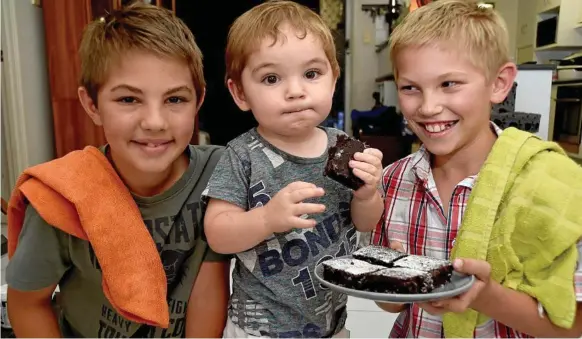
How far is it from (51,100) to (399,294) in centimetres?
286

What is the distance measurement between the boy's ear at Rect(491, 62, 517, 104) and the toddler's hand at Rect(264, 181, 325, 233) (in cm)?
46

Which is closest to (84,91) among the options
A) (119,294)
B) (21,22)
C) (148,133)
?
(148,133)

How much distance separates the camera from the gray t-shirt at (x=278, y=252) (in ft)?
3.08

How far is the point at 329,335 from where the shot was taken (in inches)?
39.1

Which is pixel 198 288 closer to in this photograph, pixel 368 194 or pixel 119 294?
pixel 119 294

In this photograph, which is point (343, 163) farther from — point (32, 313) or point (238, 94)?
point (32, 313)

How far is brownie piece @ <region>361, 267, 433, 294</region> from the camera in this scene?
771mm

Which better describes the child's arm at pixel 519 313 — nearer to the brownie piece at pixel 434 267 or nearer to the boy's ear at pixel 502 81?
the brownie piece at pixel 434 267

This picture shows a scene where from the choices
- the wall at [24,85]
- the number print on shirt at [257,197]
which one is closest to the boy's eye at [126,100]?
the number print on shirt at [257,197]

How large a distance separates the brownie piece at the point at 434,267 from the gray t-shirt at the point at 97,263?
433 millimetres

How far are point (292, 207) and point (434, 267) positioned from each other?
0.26m

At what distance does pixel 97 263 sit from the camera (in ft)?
3.43

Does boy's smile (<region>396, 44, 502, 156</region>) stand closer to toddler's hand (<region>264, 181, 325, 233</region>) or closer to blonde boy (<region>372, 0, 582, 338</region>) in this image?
blonde boy (<region>372, 0, 582, 338</region>)

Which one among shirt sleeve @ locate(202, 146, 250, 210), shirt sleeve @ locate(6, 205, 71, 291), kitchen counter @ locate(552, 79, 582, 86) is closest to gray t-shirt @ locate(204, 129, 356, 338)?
shirt sleeve @ locate(202, 146, 250, 210)
